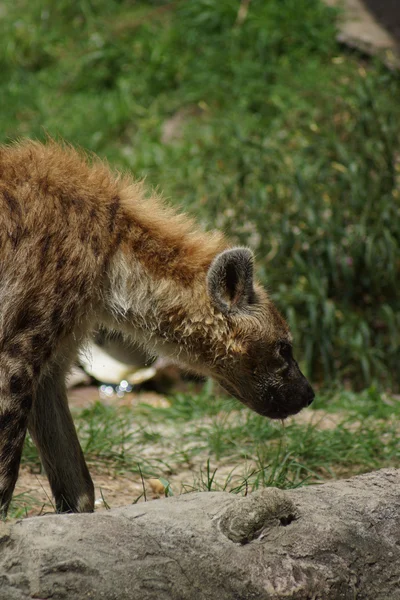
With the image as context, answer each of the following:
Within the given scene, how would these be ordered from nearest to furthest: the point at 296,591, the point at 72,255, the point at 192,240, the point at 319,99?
the point at 296,591 < the point at 72,255 < the point at 192,240 < the point at 319,99

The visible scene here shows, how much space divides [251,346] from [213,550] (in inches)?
59.1

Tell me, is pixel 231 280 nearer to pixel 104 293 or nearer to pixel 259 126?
pixel 104 293

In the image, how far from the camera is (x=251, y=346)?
4047 mm

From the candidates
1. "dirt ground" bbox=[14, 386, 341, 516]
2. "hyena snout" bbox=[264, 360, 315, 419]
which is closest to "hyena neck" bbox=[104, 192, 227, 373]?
"hyena snout" bbox=[264, 360, 315, 419]

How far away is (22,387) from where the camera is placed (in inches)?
133

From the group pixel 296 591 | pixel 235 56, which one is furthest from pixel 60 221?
pixel 235 56

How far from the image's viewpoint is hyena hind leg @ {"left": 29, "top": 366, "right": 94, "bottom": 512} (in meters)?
3.93

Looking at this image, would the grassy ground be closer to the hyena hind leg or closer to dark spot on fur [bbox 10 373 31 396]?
the hyena hind leg

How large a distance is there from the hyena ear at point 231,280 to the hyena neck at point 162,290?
0.16ft

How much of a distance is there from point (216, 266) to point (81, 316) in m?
0.61

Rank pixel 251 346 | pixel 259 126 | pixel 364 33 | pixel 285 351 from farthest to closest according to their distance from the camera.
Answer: pixel 364 33, pixel 259 126, pixel 285 351, pixel 251 346

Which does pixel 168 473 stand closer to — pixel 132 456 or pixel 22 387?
pixel 132 456

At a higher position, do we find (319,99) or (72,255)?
(72,255)

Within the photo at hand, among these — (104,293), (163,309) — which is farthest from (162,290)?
(104,293)
